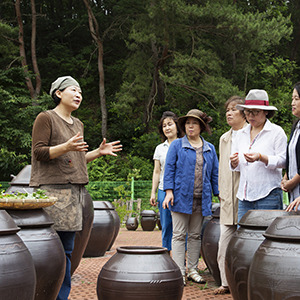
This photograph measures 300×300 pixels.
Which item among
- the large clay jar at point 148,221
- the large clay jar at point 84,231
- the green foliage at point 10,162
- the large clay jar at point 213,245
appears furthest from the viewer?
the green foliage at point 10,162

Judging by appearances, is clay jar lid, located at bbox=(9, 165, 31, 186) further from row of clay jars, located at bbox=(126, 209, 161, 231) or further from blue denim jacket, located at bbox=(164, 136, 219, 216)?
row of clay jars, located at bbox=(126, 209, 161, 231)

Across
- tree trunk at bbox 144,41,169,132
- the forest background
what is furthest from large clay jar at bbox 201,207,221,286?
tree trunk at bbox 144,41,169,132

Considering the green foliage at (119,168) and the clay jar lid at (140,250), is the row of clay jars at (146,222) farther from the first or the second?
the clay jar lid at (140,250)

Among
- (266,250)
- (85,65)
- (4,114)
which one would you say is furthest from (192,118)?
(85,65)

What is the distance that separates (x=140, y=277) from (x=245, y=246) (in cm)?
86

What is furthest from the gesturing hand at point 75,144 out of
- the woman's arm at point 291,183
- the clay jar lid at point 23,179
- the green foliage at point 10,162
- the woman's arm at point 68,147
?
the green foliage at point 10,162

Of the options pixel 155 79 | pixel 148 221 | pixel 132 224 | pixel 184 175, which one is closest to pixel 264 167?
pixel 184 175

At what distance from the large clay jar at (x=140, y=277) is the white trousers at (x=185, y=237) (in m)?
1.78

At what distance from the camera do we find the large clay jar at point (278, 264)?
291cm

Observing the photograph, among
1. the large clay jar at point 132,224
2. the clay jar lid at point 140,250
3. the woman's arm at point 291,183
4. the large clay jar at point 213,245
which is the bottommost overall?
the large clay jar at point 132,224

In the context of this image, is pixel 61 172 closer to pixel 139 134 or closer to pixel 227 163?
pixel 227 163

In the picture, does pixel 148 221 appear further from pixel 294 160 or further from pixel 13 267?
pixel 13 267

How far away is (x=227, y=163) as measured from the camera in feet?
18.2

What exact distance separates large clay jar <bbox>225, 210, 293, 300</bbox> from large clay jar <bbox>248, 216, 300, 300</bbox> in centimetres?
72
